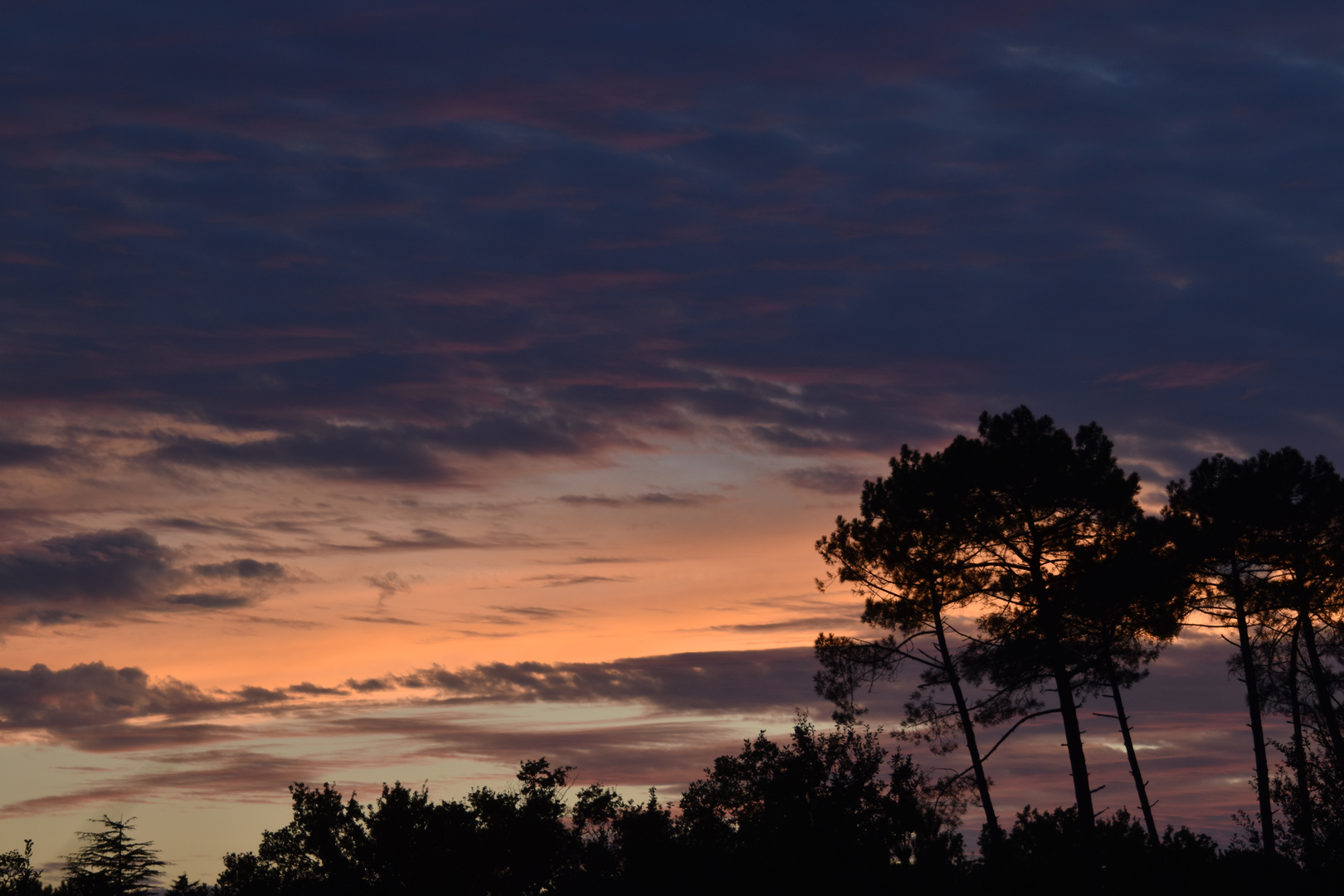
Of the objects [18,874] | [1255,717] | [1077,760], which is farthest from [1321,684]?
[18,874]

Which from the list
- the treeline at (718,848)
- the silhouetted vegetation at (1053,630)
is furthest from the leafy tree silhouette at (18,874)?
the silhouetted vegetation at (1053,630)

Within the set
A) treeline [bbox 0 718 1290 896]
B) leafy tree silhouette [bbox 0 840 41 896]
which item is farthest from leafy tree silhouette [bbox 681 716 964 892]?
leafy tree silhouette [bbox 0 840 41 896]

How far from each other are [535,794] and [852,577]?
35248mm

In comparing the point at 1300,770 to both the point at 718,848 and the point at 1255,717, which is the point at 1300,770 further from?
the point at 718,848

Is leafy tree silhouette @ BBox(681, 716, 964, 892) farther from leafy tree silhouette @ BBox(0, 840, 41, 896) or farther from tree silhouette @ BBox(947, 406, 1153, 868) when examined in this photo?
leafy tree silhouette @ BBox(0, 840, 41, 896)

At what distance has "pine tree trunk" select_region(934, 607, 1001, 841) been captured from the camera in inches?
1457

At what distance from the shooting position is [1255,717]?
1603 inches

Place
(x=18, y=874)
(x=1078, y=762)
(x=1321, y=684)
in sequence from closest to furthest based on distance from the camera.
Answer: (x=1078, y=762) < (x=1321, y=684) < (x=18, y=874)

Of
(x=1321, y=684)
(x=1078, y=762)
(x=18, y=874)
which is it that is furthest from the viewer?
(x=18, y=874)

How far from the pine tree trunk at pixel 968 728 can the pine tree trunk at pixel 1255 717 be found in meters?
9.43

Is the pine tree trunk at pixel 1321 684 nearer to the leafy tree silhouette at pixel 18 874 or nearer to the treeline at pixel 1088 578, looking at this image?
the treeline at pixel 1088 578

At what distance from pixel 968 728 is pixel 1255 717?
1125cm

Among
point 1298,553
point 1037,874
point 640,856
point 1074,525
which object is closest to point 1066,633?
point 1074,525

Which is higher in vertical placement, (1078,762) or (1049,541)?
(1049,541)
